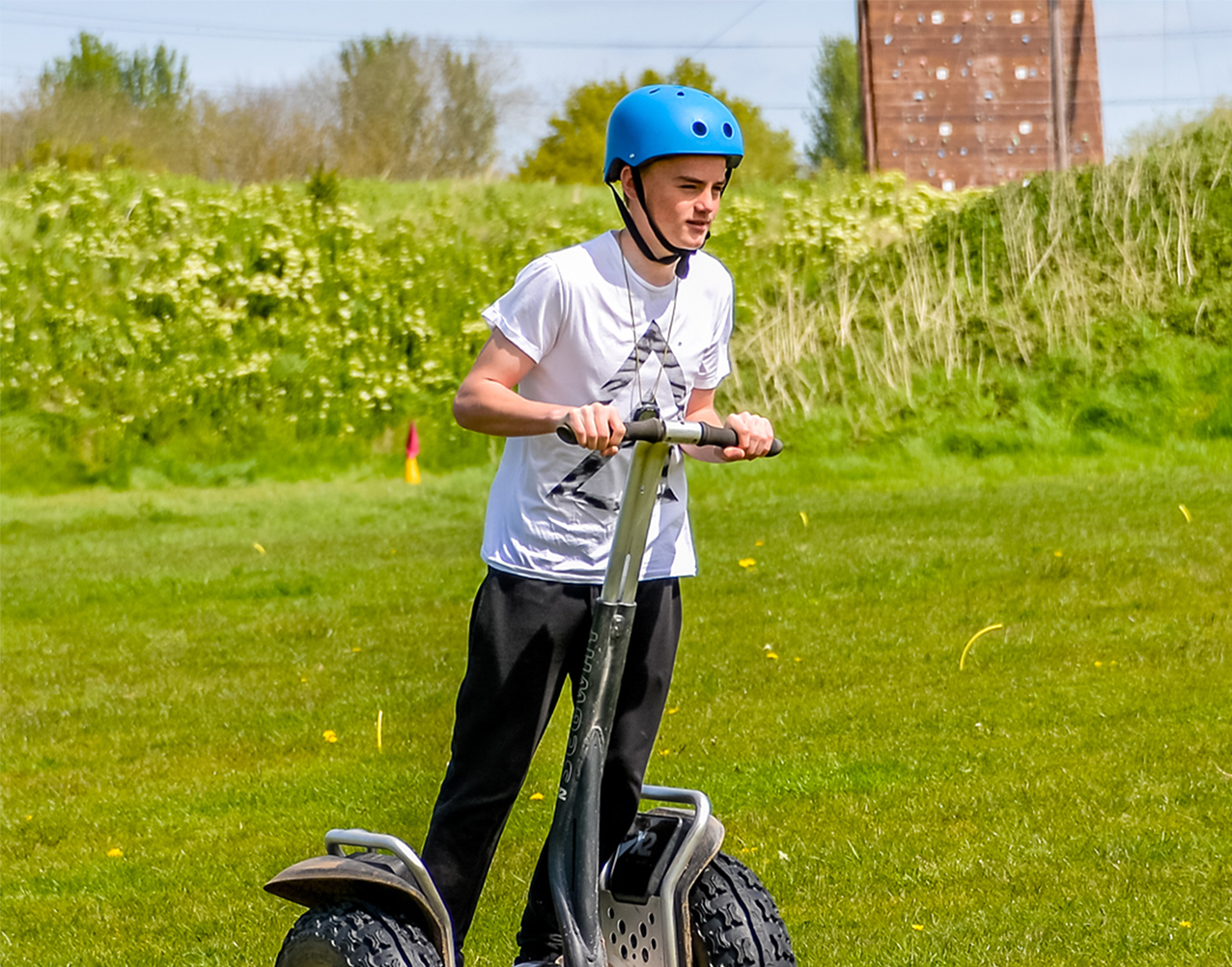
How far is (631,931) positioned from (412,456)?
15129 mm

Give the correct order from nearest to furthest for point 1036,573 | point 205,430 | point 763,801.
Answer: point 763,801 → point 1036,573 → point 205,430

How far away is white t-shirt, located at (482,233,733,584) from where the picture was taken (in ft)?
9.89

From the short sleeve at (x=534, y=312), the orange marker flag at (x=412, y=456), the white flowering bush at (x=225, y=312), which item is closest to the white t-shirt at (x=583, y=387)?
the short sleeve at (x=534, y=312)

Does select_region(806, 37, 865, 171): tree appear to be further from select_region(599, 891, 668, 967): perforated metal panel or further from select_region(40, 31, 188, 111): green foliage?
select_region(599, 891, 668, 967): perforated metal panel

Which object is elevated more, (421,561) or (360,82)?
(360,82)

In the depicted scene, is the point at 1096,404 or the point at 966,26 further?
the point at 966,26

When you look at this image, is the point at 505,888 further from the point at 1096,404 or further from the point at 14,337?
the point at 14,337

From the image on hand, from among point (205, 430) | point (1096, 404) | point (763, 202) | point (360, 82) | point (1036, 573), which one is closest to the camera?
point (1036, 573)

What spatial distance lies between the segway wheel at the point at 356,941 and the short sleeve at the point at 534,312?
45.4 inches

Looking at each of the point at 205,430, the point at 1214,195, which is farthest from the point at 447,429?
the point at 1214,195

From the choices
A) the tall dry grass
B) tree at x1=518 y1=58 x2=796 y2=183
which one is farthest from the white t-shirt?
tree at x1=518 y1=58 x2=796 y2=183

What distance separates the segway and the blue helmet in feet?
1.88

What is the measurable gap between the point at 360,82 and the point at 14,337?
1472 inches

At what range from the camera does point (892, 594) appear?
9.13 m
